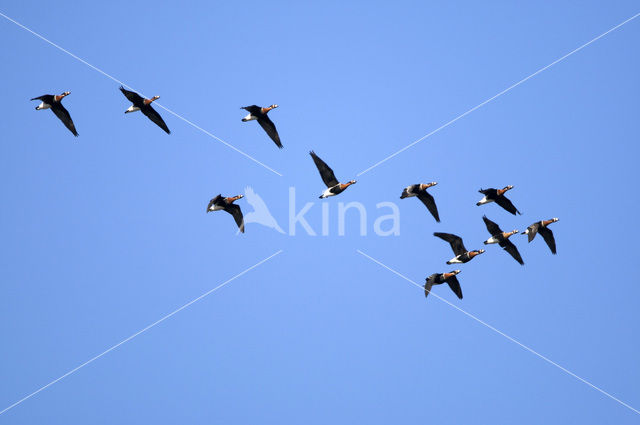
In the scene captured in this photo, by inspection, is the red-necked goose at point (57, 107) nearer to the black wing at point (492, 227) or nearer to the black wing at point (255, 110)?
the black wing at point (255, 110)

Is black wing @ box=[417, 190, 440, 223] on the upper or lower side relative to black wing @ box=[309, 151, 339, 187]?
lower

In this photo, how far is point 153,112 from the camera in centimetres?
7462

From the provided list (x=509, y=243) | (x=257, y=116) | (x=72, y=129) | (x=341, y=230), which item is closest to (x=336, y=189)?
(x=341, y=230)

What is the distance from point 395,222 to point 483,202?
983 cm

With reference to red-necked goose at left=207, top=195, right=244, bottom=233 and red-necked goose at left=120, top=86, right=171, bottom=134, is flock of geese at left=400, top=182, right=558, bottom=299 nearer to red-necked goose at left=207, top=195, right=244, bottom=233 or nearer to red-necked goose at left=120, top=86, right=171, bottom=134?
red-necked goose at left=207, top=195, right=244, bottom=233

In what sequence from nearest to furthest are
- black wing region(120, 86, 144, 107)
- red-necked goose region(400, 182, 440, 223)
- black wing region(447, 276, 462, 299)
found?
black wing region(120, 86, 144, 107) < black wing region(447, 276, 462, 299) < red-necked goose region(400, 182, 440, 223)

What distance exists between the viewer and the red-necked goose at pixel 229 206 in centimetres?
7338

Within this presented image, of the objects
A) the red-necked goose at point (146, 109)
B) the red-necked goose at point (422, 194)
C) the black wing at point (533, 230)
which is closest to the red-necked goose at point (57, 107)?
the red-necked goose at point (146, 109)

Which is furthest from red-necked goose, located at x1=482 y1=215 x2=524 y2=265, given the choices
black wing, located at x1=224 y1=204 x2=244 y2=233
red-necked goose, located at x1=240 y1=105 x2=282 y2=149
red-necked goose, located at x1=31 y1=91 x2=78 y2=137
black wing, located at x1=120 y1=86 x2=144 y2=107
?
red-necked goose, located at x1=31 y1=91 x2=78 y2=137

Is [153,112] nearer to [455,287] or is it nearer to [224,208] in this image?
[224,208]

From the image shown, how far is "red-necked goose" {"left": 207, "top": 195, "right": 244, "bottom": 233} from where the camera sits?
241 feet

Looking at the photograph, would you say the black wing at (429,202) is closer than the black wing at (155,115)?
No

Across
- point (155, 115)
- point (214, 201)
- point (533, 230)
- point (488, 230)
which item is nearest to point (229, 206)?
point (214, 201)

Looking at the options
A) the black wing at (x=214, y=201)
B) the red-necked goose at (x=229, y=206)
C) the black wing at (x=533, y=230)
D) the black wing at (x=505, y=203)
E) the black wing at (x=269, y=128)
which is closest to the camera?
the black wing at (x=533, y=230)
